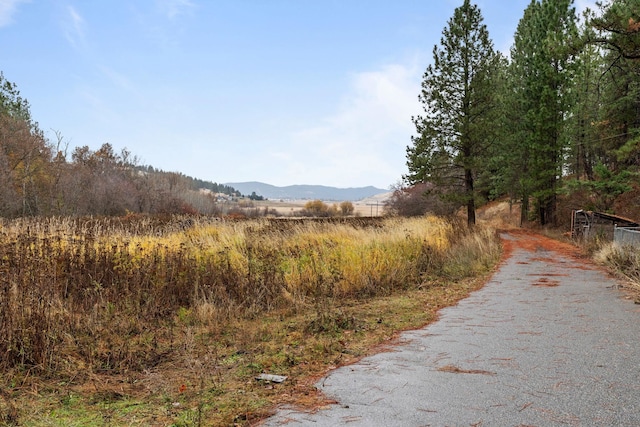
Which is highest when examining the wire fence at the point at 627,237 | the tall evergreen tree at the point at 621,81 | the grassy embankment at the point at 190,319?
the tall evergreen tree at the point at 621,81

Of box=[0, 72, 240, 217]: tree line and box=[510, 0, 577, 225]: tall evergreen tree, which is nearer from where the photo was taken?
box=[510, 0, 577, 225]: tall evergreen tree

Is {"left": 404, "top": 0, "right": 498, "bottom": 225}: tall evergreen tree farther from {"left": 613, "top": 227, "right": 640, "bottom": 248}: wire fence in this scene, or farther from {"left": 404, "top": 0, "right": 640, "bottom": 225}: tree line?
{"left": 613, "top": 227, "right": 640, "bottom": 248}: wire fence

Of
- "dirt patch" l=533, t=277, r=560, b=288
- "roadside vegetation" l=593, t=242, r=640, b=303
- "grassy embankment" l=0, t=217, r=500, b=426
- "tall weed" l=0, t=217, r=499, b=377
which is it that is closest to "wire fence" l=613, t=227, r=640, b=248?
"roadside vegetation" l=593, t=242, r=640, b=303

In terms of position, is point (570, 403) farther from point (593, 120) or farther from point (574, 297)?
point (593, 120)

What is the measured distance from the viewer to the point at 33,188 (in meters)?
36.7

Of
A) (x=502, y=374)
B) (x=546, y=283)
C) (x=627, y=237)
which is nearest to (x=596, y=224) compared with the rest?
(x=627, y=237)

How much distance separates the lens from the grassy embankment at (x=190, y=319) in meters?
4.02

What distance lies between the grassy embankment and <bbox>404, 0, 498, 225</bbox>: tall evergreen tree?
18.5m

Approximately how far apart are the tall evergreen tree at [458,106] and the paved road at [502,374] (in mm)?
22339

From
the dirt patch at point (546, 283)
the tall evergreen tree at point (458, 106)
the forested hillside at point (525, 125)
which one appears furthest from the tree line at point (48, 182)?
the dirt patch at point (546, 283)

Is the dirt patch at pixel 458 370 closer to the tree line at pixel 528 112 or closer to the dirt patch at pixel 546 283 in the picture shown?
the dirt patch at pixel 546 283

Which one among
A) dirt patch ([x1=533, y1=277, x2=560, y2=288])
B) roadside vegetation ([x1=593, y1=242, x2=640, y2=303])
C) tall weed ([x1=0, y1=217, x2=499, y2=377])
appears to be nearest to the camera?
tall weed ([x1=0, y1=217, x2=499, y2=377])

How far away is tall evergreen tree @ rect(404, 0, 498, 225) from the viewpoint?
28484mm

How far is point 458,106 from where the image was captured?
2950 centimetres
